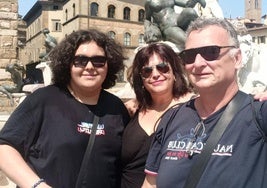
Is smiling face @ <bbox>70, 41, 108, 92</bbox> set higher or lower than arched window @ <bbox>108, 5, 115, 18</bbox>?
lower

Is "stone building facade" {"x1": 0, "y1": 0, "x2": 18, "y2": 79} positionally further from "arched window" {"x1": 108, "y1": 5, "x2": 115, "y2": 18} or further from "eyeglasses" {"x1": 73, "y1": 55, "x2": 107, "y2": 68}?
"arched window" {"x1": 108, "y1": 5, "x2": 115, "y2": 18}

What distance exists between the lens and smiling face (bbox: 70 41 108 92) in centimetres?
258

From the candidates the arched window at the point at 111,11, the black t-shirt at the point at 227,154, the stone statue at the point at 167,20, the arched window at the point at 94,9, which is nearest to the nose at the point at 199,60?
the black t-shirt at the point at 227,154

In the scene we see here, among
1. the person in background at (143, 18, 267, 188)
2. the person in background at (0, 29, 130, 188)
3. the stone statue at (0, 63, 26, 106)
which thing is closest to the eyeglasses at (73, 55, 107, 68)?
the person in background at (0, 29, 130, 188)

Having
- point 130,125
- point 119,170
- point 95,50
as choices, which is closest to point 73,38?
point 95,50

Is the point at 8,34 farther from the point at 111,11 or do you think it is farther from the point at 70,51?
the point at 111,11

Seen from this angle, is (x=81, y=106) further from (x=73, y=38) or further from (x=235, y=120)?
(x=235, y=120)

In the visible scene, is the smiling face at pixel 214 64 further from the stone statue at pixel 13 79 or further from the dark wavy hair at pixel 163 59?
the stone statue at pixel 13 79

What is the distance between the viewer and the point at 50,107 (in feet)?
8.17

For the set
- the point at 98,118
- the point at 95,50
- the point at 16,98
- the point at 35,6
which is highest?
the point at 35,6

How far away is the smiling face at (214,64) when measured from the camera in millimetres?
2025

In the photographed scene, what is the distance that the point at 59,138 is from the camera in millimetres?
2410

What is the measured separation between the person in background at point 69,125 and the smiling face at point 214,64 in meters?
0.71

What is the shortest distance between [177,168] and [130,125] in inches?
Result: 32.7
